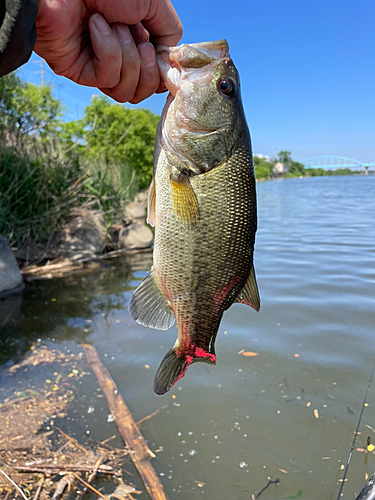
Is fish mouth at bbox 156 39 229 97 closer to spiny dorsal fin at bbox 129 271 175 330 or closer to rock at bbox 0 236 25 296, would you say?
spiny dorsal fin at bbox 129 271 175 330

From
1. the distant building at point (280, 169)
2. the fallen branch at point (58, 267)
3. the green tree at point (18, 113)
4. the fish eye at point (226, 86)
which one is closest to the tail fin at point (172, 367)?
the fish eye at point (226, 86)

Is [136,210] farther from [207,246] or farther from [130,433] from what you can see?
[207,246]

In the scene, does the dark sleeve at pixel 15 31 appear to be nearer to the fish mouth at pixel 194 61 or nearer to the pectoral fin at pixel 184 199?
the fish mouth at pixel 194 61

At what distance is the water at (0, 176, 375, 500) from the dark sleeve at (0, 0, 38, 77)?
3.55m

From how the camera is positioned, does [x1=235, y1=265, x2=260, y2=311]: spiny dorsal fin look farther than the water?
No

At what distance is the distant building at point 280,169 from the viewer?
135062 mm

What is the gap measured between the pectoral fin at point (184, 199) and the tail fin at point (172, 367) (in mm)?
691

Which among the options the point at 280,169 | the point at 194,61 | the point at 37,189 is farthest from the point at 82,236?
the point at 280,169

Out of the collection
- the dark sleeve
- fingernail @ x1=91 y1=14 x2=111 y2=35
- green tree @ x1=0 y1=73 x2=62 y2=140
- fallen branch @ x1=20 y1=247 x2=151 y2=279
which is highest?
green tree @ x1=0 y1=73 x2=62 y2=140

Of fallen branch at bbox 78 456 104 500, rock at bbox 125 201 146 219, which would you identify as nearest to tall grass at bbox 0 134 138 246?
rock at bbox 125 201 146 219

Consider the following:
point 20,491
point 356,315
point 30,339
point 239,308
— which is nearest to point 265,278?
point 239,308

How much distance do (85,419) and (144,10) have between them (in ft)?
13.5

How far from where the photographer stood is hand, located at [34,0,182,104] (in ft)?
6.27

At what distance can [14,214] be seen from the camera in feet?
35.5
